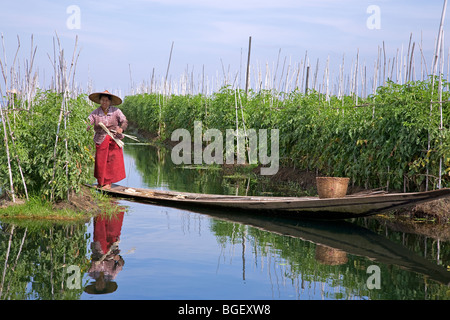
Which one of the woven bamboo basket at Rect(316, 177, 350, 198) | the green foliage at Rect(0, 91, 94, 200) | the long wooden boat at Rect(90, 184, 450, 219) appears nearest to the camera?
the long wooden boat at Rect(90, 184, 450, 219)

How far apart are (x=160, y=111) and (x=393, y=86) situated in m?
15.6

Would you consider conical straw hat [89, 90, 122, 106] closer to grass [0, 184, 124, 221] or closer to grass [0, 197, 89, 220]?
grass [0, 184, 124, 221]

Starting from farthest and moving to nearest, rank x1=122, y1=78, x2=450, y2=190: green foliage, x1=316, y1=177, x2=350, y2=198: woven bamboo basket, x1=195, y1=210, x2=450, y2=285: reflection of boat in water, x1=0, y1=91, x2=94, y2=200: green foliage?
x1=122, y1=78, x2=450, y2=190: green foliage
x1=316, y1=177, x2=350, y2=198: woven bamboo basket
x1=0, y1=91, x2=94, y2=200: green foliage
x1=195, y1=210, x2=450, y2=285: reflection of boat in water

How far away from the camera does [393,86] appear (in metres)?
9.16

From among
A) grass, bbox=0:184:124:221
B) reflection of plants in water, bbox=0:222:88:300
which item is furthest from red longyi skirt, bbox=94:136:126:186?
reflection of plants in water, bbox=0:222:88:300

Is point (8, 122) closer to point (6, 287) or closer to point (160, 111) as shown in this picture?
point (6, 287)

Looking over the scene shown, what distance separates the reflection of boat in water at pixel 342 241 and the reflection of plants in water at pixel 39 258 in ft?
8.33

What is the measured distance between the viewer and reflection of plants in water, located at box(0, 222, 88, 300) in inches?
179

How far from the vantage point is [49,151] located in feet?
→ 25.3

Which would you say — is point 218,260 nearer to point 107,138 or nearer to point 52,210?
point 52,210

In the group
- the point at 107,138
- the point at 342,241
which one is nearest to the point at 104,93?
the point at 107,138

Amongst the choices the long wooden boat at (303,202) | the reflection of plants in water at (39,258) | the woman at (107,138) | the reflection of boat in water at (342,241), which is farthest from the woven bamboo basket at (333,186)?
the woman at (107,138)

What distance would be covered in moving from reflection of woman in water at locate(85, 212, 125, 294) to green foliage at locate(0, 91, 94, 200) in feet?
2.52

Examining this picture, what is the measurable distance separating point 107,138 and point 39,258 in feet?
14.3
